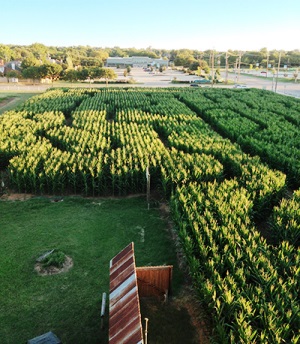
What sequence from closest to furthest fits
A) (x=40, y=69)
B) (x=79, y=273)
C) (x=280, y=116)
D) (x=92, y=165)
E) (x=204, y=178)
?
(x=79, y=273), (x=204, y=178), (x=92, y=165), (x=280, y=116), (x=40, y=69)

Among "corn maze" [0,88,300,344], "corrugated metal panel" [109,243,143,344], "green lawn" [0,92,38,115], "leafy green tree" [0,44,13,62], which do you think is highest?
"leafy green tree" [0,44,13,62]

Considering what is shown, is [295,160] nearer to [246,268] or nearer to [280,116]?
[246,268]

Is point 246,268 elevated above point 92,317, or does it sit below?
above

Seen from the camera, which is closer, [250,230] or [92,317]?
[92,317]

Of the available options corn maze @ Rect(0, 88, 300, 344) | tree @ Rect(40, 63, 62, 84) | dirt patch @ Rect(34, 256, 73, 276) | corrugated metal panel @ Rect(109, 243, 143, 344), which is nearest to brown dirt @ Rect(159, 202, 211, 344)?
corn maze @ Rect(0, 88, 300, 344)

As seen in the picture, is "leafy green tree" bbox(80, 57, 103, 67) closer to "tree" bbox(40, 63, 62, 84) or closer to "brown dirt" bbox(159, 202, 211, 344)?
"tree" bbox(40, 63, 62, 84)

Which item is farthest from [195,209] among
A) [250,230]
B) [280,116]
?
[280,116]

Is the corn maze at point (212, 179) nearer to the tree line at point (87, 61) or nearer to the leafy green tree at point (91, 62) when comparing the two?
the tree line at point (87, 61)
